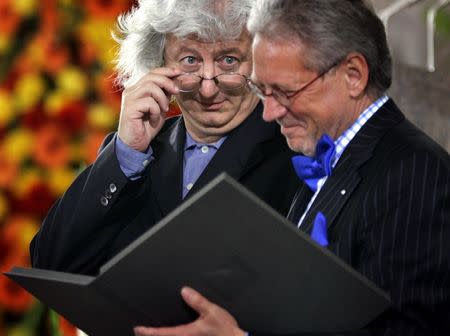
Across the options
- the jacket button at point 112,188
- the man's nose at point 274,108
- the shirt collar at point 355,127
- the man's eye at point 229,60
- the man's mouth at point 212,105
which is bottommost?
the jacket button at point 112,188

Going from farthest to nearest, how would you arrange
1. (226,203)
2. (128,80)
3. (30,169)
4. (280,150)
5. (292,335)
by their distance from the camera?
(30,169) < (128,80) < (280,150) < (292,335) < (226,203)

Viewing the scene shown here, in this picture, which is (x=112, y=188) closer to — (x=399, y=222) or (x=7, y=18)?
(x=7, y=18)

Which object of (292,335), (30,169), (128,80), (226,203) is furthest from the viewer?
(30,169)

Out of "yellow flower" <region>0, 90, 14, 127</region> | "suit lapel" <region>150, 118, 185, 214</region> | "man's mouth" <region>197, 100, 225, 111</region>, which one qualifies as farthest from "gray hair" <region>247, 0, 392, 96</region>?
"yellow flower" <region>0, 90, 14, 127</region>

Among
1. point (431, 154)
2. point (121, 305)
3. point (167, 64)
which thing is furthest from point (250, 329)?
point (167, 64)

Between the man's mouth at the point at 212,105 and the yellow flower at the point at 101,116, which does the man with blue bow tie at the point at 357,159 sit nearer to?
the man's mouth at the point at 212,105

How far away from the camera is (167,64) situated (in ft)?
9.89

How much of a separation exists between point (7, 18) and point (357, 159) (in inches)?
51.1

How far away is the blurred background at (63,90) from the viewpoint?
10.7 feet

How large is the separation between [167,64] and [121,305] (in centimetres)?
88

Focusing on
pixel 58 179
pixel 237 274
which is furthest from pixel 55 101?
pixel 237 274

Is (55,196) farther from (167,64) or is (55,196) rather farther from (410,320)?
(410,320)

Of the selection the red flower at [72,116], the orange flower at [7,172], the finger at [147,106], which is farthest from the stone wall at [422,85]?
the orange flower at [7,172]

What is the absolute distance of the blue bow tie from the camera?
2.44m
